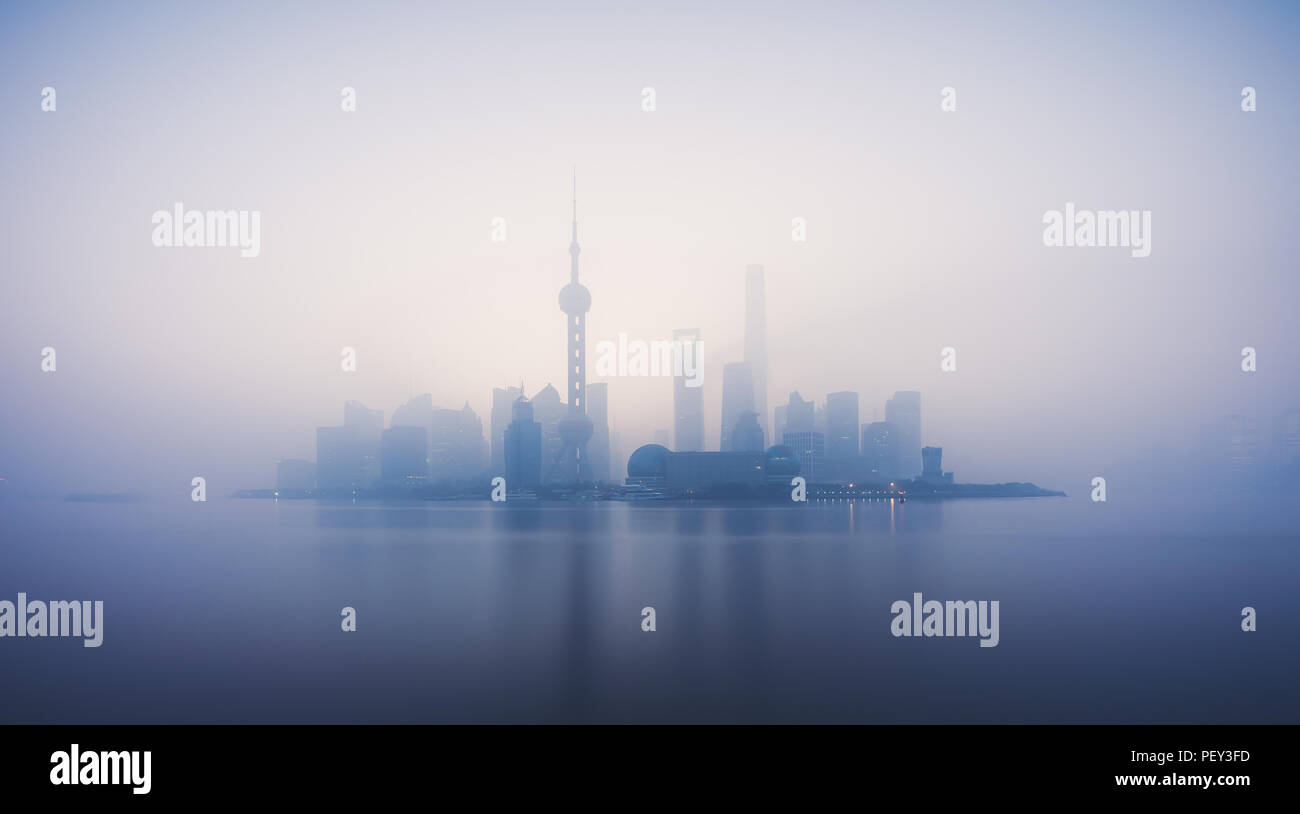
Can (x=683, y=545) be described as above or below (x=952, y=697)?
below

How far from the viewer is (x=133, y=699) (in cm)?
1817

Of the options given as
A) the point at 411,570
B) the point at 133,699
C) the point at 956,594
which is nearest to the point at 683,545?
the point at 411,570

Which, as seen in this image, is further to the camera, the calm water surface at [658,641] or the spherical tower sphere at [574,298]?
the spherical tower sphere at [574,298]

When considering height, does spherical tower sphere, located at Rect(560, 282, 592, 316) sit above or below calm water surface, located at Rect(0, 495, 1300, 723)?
above

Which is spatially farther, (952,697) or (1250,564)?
(1250,564)

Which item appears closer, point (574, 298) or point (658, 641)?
point (658, 641)

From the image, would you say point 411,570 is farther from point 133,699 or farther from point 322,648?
point 133,699

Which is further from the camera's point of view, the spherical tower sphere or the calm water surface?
the spherical tower sphere

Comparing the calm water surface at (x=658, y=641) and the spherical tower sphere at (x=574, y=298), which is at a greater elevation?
the spherical tower sphere at (x=574, y=298)

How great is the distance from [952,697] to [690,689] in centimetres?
609
